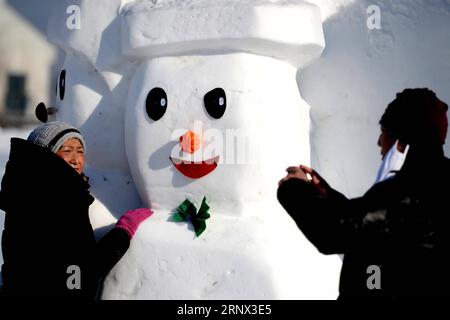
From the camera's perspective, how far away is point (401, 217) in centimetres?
160

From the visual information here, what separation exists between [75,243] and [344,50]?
4.86ft

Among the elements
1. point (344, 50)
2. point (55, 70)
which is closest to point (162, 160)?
point (344, 50)

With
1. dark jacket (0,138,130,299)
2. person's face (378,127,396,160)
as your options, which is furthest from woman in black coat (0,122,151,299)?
person's face (378,127,396,160)

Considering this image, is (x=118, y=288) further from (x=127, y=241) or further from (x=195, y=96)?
(x=195, y=96)

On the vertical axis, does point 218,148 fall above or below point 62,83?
below

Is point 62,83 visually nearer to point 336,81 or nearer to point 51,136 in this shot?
point 51,136

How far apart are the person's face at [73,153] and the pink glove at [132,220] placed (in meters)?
0.30

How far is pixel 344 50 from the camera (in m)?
2.86

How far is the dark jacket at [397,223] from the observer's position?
158 cm

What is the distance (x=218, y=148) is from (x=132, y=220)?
48cm

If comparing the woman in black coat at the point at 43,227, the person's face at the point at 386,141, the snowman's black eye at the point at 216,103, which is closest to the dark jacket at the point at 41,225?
the woman in black coat at the point at 43,227

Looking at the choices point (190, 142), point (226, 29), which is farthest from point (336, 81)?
point (190, 142)

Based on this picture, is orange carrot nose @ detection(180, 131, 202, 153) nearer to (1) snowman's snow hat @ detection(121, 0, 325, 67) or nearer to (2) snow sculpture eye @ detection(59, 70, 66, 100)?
(1) snowman's snow hat @ detection(121, 0, 325, 67)

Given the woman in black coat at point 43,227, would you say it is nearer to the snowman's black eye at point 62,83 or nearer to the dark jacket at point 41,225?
the dark jacket at point 41,225
